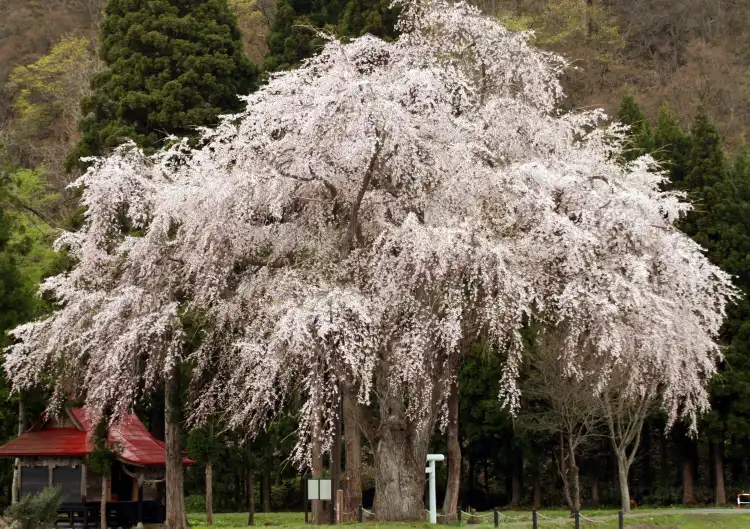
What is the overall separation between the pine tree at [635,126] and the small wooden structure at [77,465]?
1726cm

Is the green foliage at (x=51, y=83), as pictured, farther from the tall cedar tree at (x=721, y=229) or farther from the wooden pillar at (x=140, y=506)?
the tall cedar tree at (x=721, y=229)

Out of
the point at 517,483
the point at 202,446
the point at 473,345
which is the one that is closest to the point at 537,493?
the point at 517,483

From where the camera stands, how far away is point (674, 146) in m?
32.2

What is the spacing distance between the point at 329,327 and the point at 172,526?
9144mm

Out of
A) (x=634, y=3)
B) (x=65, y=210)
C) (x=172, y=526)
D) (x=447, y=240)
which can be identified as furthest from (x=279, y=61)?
(x=634, y=3)

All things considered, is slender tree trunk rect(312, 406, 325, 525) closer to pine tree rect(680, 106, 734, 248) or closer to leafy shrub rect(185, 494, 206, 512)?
pine tree rect(680, 106, 734, 248)

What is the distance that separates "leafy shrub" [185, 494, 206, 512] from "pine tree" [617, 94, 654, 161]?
1867 centimetres

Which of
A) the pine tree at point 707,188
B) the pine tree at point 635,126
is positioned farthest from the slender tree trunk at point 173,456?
the pine tree at point 635,126

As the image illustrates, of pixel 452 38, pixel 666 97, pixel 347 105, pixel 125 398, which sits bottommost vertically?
pixel 125 398

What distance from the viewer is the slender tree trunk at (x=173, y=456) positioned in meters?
21.3

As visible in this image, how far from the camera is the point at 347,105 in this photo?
16.9 meters

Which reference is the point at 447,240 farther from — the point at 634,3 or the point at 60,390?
the point at 634,3

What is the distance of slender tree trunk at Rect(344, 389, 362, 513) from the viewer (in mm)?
19672

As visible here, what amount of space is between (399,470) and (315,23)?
17.3m
